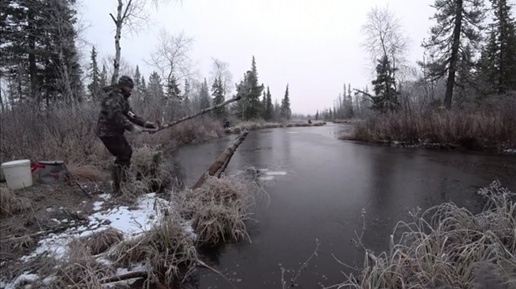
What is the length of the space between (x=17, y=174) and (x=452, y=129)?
14.6 m

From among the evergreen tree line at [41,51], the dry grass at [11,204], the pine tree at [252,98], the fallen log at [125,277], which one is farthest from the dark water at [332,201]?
the pine tree at [252,98]

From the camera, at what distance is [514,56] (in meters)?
24.4

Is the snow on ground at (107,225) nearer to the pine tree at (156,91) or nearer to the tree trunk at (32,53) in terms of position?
the pine tree at (156,91)

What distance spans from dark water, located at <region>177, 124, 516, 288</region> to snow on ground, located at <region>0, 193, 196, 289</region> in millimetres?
1072

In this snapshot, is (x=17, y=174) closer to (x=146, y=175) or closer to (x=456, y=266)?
(x=146, y=175)

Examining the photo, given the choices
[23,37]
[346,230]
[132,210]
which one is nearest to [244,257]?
[346,230]

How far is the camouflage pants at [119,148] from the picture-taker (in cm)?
474

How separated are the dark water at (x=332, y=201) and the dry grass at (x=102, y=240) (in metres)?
1.22

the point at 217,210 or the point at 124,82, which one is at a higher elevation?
the point at 124,82

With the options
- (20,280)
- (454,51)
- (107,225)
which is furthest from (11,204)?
(454,51)

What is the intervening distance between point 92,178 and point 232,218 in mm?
4081

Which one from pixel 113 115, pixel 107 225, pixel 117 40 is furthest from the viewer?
pixel 117 40

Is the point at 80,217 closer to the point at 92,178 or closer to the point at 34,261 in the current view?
the point at 34,261

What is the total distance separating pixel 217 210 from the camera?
3889mm
